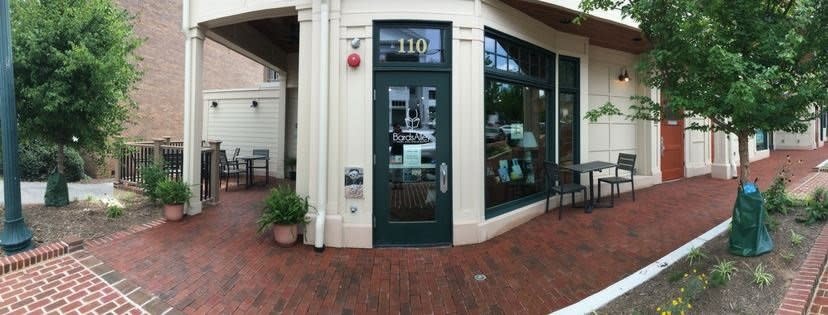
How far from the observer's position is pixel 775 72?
3023mm

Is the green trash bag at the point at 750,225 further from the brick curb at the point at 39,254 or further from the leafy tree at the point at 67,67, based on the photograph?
the leafy tree at the point at 67,67

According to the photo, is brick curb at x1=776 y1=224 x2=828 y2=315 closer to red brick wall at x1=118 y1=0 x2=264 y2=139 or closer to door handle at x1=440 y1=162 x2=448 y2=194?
door handle at x1=440 y1=162 x2=448 y2=194

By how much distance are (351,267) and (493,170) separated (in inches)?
102

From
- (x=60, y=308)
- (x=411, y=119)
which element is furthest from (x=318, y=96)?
(x=60, y=308)

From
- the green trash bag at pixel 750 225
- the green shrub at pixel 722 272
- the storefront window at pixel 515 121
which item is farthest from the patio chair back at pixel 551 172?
the green shrub at pixel 722 272

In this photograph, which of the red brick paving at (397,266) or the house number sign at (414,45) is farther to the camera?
the house number sign at (414,45)

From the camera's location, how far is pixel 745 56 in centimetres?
348

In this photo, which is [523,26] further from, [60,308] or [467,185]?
[60,308]

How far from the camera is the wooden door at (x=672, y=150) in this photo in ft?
31.0

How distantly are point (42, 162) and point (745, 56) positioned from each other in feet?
50.9

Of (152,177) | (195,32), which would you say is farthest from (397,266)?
(195,32)

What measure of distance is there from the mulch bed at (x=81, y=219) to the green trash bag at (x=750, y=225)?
7.49m

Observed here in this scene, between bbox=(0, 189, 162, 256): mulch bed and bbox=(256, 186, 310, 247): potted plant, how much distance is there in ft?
7.94

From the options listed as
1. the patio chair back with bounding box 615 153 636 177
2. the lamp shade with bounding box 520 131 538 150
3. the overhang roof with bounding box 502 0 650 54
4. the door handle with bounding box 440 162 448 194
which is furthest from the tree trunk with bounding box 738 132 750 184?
the patio chair back with bounding box 615 153 636 177
